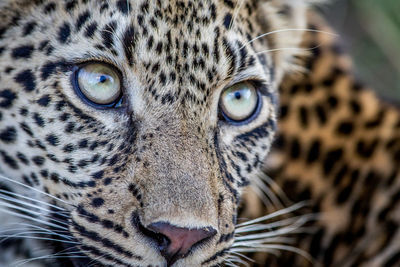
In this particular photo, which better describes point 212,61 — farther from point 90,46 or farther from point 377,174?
point 377,174

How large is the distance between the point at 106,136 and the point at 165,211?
620 mm

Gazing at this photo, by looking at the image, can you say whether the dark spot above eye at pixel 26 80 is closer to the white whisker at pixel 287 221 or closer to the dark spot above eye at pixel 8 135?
the dark spot above eye at pixel 8 135

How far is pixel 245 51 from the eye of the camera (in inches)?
153

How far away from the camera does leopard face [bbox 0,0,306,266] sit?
339 centimetres

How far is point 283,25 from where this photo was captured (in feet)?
15.1

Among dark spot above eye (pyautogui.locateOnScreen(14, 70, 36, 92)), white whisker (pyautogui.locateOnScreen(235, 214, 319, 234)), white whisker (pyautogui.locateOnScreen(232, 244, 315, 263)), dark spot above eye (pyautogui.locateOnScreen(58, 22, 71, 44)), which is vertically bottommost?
white whisker (pyautogui.locateOnScreen(232, 244, 315, 263))

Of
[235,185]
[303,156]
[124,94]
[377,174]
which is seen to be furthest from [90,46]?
[377,174]

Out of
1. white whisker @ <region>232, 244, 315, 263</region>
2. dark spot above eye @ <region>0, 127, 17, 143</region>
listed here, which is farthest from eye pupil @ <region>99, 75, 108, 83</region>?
white whisker @ <region>232, 244, 315, 263</region>

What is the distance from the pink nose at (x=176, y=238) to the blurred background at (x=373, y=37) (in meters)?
4.35

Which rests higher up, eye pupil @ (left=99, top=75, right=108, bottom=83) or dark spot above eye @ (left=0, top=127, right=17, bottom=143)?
eye pupil @ (left=99, top=75, right=108, bottom=83)

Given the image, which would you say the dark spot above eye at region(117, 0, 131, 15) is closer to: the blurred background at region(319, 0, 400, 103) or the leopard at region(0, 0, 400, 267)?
the leopard at region(0, 0, 400, 267)

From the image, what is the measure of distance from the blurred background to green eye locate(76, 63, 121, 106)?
13.9ft

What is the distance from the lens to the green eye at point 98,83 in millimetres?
3582

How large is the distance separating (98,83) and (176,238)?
946 mm
